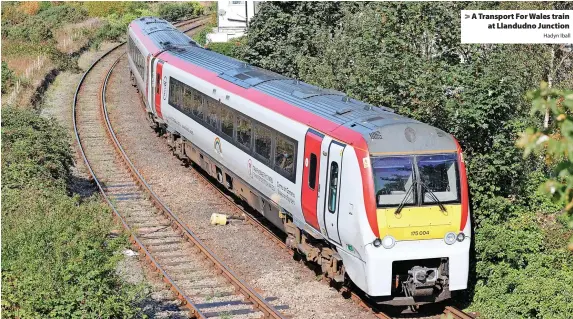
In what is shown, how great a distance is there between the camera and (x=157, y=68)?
23.2 meters

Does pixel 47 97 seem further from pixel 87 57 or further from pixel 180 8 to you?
pixel 180 8

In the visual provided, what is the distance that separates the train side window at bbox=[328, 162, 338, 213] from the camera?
1261 cm

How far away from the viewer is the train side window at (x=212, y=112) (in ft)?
59.7

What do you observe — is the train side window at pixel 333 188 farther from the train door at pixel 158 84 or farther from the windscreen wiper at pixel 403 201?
the train door at pixel 158 84

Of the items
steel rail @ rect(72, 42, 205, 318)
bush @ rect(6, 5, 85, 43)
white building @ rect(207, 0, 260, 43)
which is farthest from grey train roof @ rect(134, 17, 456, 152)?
bush @ rect(6, 5, 85, 43)

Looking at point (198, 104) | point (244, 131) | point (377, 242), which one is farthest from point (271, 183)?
point (198, 104)

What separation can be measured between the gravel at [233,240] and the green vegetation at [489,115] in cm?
241

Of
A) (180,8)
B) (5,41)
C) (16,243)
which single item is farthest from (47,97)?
(180,8)

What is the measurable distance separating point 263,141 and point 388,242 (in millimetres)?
4387

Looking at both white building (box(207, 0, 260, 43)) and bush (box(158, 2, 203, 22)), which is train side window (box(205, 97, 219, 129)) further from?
bush (box(158, 2, 203, 22))

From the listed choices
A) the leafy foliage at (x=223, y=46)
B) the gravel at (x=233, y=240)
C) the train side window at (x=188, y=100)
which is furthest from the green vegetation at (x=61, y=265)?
the leafy foliage at (x=223, y=46)

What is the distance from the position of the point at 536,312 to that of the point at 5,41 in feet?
119

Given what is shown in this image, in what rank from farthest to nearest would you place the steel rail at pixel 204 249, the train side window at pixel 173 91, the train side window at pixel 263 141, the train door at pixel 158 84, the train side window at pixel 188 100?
the train door at pixel 158 84 → the train side window at pixel 173 91 → the train side window at pixel 188 100 → the train side window at pixel 263 141 → the steel rail at pixel 204 249

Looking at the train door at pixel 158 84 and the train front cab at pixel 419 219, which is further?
the train door at pixel 158 84
